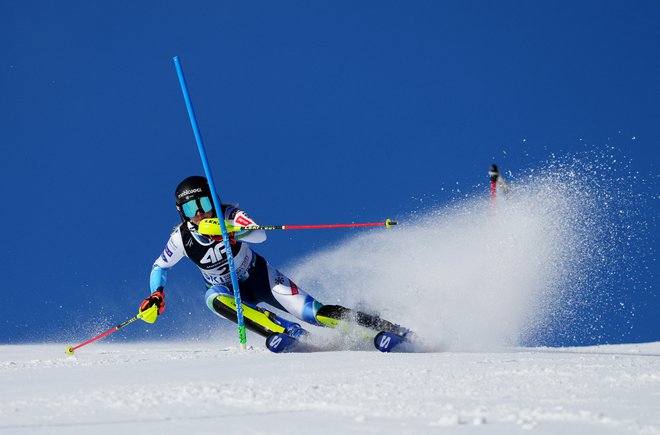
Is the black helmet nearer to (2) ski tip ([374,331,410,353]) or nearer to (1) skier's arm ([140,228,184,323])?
(1) skier's arm ([140,228,184,323])

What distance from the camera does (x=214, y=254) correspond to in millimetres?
7023

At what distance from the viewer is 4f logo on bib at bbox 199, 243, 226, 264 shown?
7.00 metres

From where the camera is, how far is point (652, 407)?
3.25 m

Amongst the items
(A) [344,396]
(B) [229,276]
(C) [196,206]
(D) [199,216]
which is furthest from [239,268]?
(A) [344,396]

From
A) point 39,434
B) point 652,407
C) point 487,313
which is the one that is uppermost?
point 39,434

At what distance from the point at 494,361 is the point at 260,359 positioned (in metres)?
1.56

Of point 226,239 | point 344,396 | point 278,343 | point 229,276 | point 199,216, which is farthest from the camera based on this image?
point 229,276

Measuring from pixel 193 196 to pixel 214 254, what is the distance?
23.0 inches

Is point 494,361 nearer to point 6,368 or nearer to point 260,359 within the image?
point 260,359

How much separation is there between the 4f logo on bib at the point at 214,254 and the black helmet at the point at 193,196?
35 centimetres

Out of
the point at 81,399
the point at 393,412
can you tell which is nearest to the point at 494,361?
the point at 393,412

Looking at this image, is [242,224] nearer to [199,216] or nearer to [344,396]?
[199,216]

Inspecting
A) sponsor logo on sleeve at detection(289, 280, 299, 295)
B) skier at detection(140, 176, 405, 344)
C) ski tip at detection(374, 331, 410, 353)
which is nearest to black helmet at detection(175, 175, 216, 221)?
skier at detection(140, 176, 405, 344)

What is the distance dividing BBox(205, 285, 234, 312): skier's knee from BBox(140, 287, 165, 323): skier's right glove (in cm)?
41
